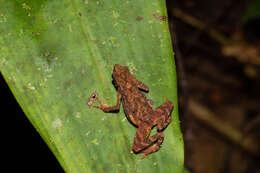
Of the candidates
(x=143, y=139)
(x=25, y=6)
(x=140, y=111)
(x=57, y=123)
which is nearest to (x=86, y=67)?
(x=57, y=123)

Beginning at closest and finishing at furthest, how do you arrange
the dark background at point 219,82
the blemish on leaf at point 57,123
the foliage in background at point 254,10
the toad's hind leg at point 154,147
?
the blemish on leaf at point 57,123 < the toad's hind leg at point 154,147 < the foliage in background at point 254,10 < the dark background at point 219,82

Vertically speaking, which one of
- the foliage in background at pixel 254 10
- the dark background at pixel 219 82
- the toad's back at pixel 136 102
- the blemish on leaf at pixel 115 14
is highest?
the blemish on leaf at pixel 115 14

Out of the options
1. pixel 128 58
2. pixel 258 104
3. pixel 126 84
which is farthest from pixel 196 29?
pixel 128 58

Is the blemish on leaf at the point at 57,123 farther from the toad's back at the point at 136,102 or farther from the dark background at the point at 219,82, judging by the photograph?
the dark background at the point at 219,82

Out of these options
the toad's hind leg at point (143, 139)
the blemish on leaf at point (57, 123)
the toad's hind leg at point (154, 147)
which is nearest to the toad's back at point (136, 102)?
the toad's hind leg at point (143, 139)

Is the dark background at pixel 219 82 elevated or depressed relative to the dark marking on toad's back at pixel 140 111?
depressed

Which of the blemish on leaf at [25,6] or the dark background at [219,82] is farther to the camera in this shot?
the dark background at [219,82]

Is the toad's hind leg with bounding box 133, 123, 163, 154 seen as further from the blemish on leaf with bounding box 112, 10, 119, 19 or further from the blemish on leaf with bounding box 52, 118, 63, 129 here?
the blemish on leaf with bounding box 112, 10, 119, 19

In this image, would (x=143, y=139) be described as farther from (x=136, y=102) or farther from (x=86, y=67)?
(x=86, y=67)
